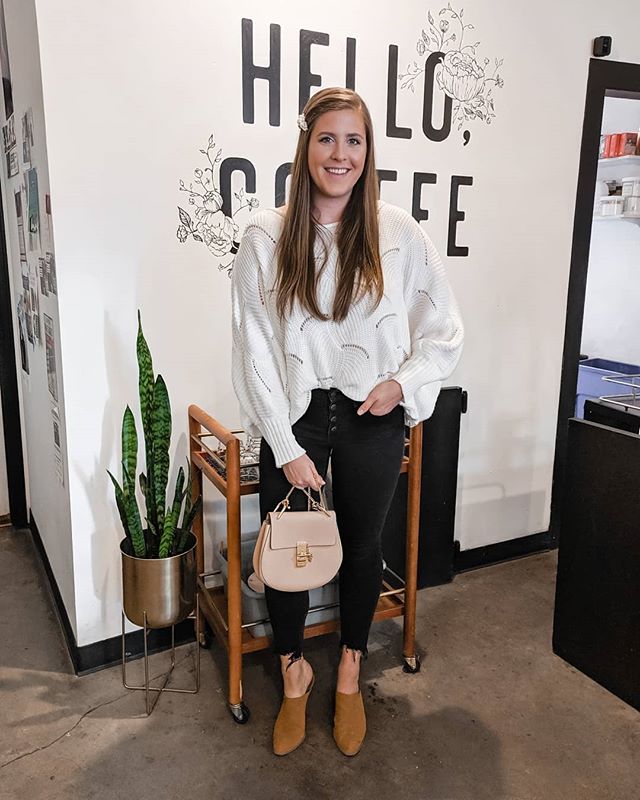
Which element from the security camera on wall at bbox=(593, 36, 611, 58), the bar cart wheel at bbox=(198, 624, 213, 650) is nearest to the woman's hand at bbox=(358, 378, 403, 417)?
the bar cart wheel at bbox=(198, 624, 213, 650)

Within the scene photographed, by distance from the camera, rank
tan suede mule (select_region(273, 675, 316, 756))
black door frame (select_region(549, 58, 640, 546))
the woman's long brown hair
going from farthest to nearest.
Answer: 1. black door frame (select_region(549, 58, 640, 546))
2. tan suede mule (select_region(273, 675, 316, 756))
3. the woman's long brown hair

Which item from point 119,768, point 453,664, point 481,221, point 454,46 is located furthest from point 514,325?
point 119,768

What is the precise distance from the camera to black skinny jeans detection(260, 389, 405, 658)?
167 cm

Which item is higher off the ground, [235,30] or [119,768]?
[235,30]

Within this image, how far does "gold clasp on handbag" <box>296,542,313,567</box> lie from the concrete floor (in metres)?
0.52

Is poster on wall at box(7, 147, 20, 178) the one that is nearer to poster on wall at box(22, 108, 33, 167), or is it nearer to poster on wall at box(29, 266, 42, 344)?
poster on wall at box(22, 108, 33, 167)

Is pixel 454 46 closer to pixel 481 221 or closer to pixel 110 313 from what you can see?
pixel 481 221

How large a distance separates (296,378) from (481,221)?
4.02ft

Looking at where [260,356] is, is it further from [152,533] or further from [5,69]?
[5,69]

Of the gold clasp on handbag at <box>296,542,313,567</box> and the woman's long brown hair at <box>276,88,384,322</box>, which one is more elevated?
the woman's long brown hair at <box>276,88,384,322</box>

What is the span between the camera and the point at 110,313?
1.93m

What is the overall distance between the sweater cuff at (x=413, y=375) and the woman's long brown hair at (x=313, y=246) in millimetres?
176

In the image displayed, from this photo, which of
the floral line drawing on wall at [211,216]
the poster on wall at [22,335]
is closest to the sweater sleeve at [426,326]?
the floral line drawing on wall at [211,216]

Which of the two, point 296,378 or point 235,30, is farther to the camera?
point 235,30
